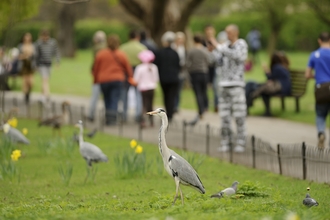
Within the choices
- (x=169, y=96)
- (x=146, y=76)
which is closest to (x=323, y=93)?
(x=169, y=96)

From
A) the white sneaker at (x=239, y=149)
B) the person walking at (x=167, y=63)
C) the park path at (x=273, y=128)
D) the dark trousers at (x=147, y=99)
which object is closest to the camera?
the white sneaker at (x=239, y=149)

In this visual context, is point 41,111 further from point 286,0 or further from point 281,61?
point 286,0

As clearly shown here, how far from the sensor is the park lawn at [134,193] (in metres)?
8.59

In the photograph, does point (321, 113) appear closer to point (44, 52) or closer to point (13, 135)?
point (13, 135)

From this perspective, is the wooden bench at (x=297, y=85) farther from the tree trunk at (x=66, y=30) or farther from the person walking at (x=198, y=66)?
the tree trunk at (x=66, y=30)

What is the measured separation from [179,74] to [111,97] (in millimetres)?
1830

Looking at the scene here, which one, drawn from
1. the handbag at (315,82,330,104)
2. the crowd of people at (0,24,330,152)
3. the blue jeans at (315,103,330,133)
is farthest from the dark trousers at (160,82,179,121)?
the handbag at (315,82,330,104)

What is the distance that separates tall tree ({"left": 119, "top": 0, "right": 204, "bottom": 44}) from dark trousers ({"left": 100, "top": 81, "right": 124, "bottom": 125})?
309 inches

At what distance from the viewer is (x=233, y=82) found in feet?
50.3

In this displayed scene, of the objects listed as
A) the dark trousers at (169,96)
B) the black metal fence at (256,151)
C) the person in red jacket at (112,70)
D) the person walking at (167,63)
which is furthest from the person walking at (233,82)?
the person in red jacket at (112,70)

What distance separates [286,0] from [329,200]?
108 ft

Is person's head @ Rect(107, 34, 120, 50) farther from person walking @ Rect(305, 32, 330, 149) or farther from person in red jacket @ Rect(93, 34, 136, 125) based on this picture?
person walking @ Rect(305, 32, 330, 149)

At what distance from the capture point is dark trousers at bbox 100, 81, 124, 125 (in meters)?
20.3

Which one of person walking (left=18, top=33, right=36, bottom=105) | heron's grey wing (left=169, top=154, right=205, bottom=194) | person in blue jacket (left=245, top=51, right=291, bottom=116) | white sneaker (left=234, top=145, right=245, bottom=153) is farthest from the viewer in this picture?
person walking (left=18, top=33, right=36, bottom=105)
